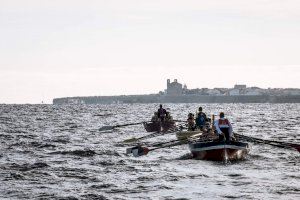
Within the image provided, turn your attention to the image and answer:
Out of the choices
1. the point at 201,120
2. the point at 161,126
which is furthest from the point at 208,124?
the point at 161,126

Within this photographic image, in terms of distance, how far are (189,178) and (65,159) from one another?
963 cm

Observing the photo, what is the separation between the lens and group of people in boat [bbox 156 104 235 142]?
2761cm

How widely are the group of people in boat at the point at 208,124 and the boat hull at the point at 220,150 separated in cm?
39

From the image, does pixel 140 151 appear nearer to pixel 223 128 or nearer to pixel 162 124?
pixel 223 128

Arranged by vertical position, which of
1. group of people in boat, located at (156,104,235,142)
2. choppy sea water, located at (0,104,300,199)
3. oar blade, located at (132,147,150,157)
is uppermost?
group of people in boat, located at (156,104,235,142)

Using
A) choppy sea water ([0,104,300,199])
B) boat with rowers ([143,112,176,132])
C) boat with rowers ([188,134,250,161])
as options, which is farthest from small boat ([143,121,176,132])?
boat with rowers ([188,134,250,161])

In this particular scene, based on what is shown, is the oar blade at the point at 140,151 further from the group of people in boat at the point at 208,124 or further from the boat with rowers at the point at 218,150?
the group of people in boat at the point at 208,124

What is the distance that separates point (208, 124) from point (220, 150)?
914 centimetres

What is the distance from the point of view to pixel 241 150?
2755cm

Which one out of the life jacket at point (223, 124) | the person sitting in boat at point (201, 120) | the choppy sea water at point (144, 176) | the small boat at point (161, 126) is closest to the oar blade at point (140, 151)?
the choppy sea water at point (144, 176)

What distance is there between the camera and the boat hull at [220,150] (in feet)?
88.2

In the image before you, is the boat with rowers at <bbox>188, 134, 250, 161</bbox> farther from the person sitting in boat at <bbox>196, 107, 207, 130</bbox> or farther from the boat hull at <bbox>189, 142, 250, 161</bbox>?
the person sitting in boat at <bbox>196, 107, 207, 130</bbox>

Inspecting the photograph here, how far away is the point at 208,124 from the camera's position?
3606cm

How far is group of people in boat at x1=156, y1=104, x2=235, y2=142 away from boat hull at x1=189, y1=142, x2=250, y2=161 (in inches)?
15.5
